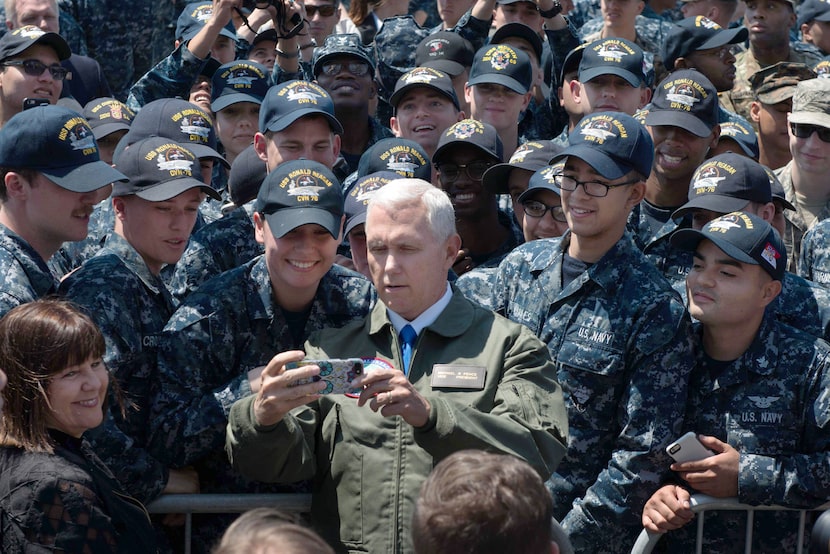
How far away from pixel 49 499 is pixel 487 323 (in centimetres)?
169

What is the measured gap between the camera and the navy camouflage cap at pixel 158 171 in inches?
202

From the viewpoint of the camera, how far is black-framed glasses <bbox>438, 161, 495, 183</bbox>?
664 cm

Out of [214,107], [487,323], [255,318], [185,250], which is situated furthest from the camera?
[214,107]

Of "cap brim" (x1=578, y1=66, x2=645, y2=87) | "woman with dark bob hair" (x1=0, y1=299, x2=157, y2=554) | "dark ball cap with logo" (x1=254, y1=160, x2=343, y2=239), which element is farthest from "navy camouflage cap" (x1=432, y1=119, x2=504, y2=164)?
"woman with dark bob hair" (x1=0, y1=299, x2=157, y2=554)

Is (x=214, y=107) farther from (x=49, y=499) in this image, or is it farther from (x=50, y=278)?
(x=49, y=499)

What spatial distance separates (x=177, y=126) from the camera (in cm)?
638

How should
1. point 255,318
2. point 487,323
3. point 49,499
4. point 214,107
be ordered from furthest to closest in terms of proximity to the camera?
point 214,107 → point 255,318 → point 487,323 → point 49,499

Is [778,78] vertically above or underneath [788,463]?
above

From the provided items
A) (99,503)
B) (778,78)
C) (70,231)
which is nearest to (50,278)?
(70,231)

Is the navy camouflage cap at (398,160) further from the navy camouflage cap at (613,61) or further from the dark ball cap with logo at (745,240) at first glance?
the dark ball cap with logo at (745,240)

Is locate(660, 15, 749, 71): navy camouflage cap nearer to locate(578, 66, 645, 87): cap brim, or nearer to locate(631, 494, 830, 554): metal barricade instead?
locate(578, 66, 645, 87): cap brim

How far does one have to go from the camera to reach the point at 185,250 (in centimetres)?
560

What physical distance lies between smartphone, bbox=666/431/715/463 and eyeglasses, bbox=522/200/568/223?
164 centimetres

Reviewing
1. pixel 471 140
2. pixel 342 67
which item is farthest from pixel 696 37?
pixel 342 67
